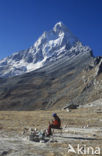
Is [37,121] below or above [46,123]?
above

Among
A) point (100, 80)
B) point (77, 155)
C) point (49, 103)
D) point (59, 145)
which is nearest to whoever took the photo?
point (77, 155)

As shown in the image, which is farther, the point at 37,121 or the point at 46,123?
the point at 37,121

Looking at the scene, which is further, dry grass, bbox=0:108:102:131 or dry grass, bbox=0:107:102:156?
dry grass, bbox=0:108:102:131

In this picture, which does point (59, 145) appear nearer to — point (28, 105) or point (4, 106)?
point (28, 105)

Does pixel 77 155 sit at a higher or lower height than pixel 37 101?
lower

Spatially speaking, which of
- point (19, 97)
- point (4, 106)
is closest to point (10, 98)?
point (19, 97)

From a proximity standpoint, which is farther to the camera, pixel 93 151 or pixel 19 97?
pixel 19 97

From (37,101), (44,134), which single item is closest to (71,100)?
(37,101)

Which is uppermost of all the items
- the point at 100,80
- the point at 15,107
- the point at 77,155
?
the point at 100,80

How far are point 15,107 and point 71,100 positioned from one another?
4561 centimetres

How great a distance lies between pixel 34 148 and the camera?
1136 cm

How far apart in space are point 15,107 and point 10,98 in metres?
23.4

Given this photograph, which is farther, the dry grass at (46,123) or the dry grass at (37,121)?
the dry grass at (37,121)

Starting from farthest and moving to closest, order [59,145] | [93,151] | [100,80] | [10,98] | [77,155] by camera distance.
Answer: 1. [10,98]
2. [100,80]
3. [59,145]
4. [93,151]
5. [77,155]
